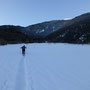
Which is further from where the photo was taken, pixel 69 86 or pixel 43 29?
pixel 43 29

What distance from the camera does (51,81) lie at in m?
4.17

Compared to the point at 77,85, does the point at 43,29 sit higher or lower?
higher

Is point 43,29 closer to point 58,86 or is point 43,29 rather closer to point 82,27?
point 82,27

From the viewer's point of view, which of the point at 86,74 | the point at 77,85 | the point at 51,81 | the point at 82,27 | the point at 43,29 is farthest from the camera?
the point at 43,29

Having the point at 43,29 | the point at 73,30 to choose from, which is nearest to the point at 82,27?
the point at 73,30

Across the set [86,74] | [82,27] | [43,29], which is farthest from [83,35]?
[43,29]

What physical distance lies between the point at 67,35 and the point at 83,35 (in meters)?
14.9

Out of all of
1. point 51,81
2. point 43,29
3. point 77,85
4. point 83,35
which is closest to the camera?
point 77,85

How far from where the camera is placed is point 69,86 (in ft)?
12.1

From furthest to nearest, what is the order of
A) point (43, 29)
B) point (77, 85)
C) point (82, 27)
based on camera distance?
point (43, 29), point (82, 27), point (77, 85)

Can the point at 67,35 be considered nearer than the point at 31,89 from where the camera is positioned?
No

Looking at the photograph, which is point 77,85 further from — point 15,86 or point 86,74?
point 15,86

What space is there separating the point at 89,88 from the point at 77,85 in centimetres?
42

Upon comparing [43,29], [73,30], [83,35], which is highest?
[43,29]
